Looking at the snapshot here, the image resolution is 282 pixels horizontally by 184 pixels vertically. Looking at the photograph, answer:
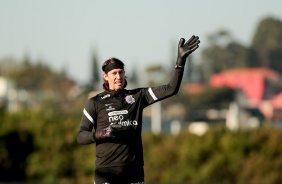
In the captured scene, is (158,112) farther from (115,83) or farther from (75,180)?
(115,83)

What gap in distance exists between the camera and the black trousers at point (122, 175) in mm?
10898

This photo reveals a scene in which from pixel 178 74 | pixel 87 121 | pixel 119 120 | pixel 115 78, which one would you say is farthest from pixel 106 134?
pixel 178 74

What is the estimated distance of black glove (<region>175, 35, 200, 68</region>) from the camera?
10891 millimetres

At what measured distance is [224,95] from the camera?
13700 centimetres

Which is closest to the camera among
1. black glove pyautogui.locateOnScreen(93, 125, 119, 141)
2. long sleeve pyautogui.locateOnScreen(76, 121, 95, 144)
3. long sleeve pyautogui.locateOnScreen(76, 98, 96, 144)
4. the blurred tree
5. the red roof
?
black glove pyautogui.locateOnScreen(93, 125, 119, 141)

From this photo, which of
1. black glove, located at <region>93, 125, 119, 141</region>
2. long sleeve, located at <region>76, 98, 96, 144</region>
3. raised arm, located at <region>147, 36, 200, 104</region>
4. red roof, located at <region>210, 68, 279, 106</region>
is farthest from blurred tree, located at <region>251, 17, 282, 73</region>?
black glove, located at <region>93, 125, 119, 141</region>

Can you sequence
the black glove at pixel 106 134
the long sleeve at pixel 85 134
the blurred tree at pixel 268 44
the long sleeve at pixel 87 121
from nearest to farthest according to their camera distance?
the black glove at pixel 106 134 → the long sleeve at pixel 85 134 → the long sleeve at pixel 87 121 → the blurred tree at pixel 268 44

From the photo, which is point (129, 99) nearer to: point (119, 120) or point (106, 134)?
point (119, 120)

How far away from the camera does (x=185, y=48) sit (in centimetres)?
1091

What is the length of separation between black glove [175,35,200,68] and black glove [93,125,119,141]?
39.9 inches

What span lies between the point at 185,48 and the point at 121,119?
3.31ft

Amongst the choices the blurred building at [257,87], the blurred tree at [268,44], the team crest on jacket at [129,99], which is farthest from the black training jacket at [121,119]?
the blurred tree at [268,44]

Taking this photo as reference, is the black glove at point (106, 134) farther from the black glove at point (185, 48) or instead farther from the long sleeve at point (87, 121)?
the black glove at point (185, 48)

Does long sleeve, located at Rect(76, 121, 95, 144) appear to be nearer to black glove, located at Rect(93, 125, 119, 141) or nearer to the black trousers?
black glove, located at Rect(93, 125, 119, 141)
